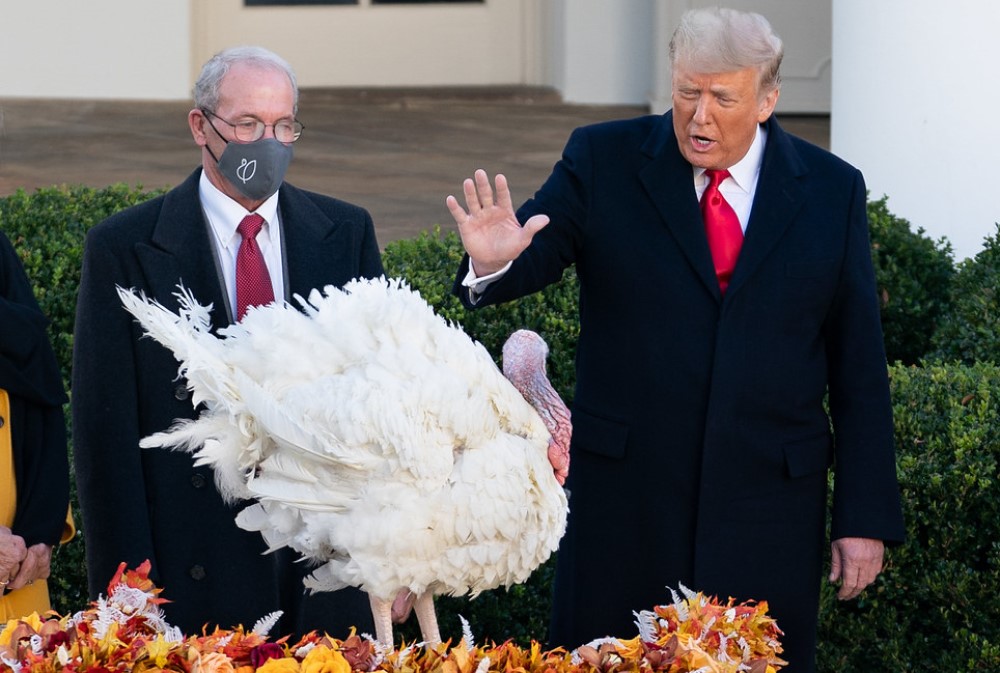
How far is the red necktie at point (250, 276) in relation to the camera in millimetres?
3051

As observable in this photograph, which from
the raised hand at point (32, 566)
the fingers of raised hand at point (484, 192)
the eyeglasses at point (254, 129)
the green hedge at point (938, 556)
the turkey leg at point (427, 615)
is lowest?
the green hedge at point (938, 556)

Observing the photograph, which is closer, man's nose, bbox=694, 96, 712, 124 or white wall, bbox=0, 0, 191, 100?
man's nose, bbox=694, 96, 712, 124

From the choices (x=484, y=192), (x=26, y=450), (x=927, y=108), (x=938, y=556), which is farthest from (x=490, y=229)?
(x=927, y=108)

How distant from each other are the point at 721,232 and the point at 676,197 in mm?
129

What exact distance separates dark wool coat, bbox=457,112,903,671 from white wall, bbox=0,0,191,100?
872 cm

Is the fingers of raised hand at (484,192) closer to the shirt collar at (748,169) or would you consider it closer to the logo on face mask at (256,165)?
the logo on face mask at (256,165)

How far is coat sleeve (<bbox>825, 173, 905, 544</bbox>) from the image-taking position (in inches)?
125

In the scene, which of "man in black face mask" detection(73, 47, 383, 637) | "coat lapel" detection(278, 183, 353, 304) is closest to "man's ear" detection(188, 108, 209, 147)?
"man in black face mask" detection(73, 47, 383, 637)

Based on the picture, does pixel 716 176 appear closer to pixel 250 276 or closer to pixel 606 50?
pixel 250 276

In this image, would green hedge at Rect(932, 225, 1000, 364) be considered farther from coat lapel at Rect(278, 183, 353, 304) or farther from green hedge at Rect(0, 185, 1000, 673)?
coat lapel at Rect(278, 183, 353, 304)

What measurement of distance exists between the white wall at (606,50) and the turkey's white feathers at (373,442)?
29.2ft

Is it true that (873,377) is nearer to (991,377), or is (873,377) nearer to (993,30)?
(991,377)

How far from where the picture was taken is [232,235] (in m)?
3.13

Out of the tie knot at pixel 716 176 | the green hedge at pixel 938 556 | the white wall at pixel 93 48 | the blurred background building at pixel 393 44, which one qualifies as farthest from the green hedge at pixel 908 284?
the white wall at pixel 93 48
